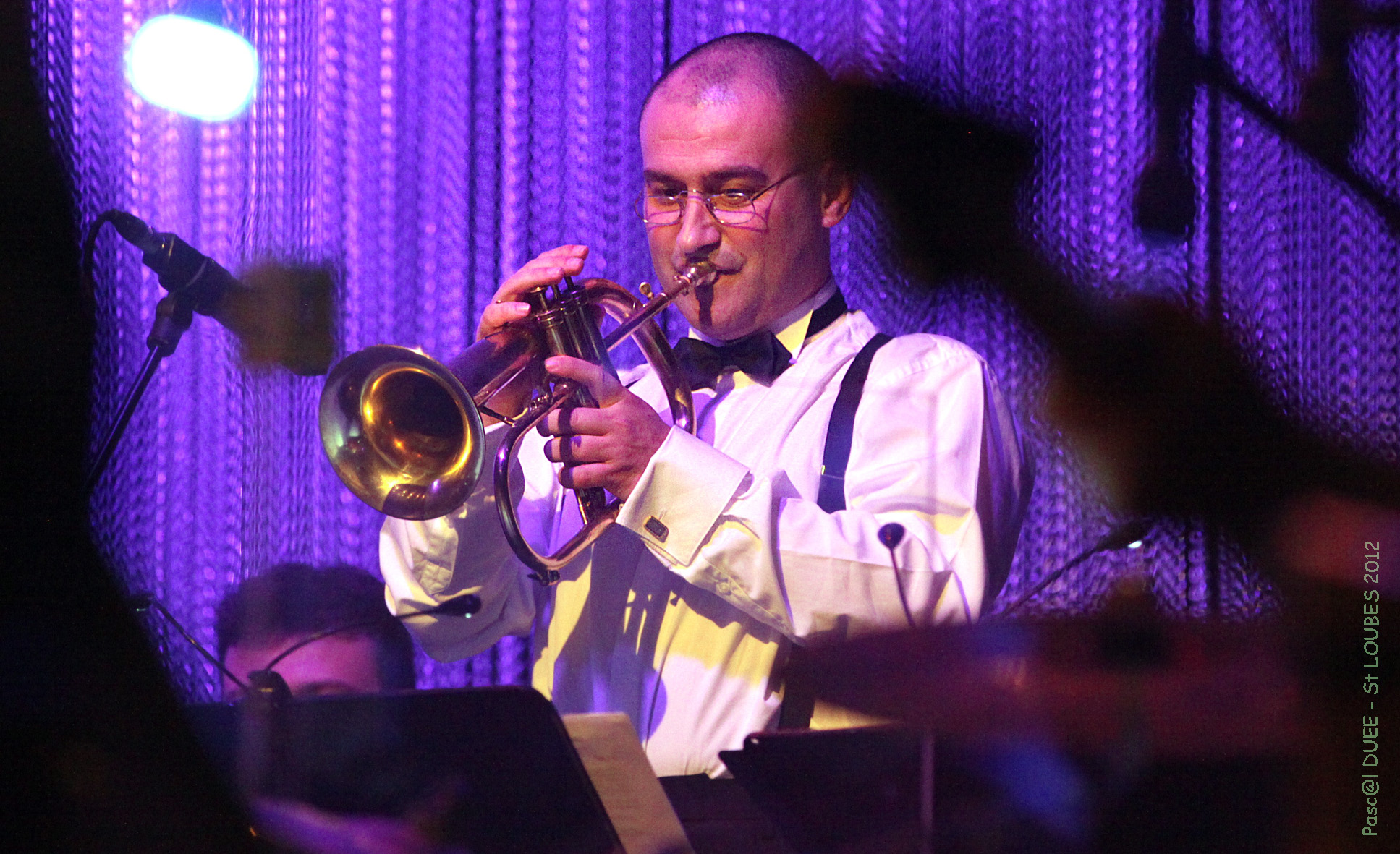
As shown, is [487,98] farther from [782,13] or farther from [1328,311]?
[1328,311]

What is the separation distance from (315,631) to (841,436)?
102 centimetres

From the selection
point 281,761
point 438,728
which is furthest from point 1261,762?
point 281,761

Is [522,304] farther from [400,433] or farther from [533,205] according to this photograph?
[533,205]

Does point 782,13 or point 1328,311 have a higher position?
point 782,13

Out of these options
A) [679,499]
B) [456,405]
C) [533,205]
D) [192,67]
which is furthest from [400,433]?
[192,67]

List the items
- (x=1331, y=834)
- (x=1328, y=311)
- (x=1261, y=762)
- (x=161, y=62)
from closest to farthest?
(x=1261, y=762) → (x=1331, y=834) → (x=1328, y=311) → (x=161, y=62)

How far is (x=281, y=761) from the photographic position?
4.08 feet

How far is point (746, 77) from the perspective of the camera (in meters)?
1.90

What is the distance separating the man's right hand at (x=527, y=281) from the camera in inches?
66.2

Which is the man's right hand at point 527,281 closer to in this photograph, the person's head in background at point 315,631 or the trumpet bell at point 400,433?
the trumpet bell at point 400,433

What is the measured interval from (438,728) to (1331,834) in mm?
1133

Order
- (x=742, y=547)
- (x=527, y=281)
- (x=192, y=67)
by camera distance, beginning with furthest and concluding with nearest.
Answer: (x=192, y=67) → (x=527, y=281) → (x=742, y=547)

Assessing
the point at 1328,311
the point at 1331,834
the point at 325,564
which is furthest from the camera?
the point at 325,564

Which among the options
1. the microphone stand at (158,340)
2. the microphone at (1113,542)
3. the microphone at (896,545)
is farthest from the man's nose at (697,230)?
the microphone stand at (158,340)
